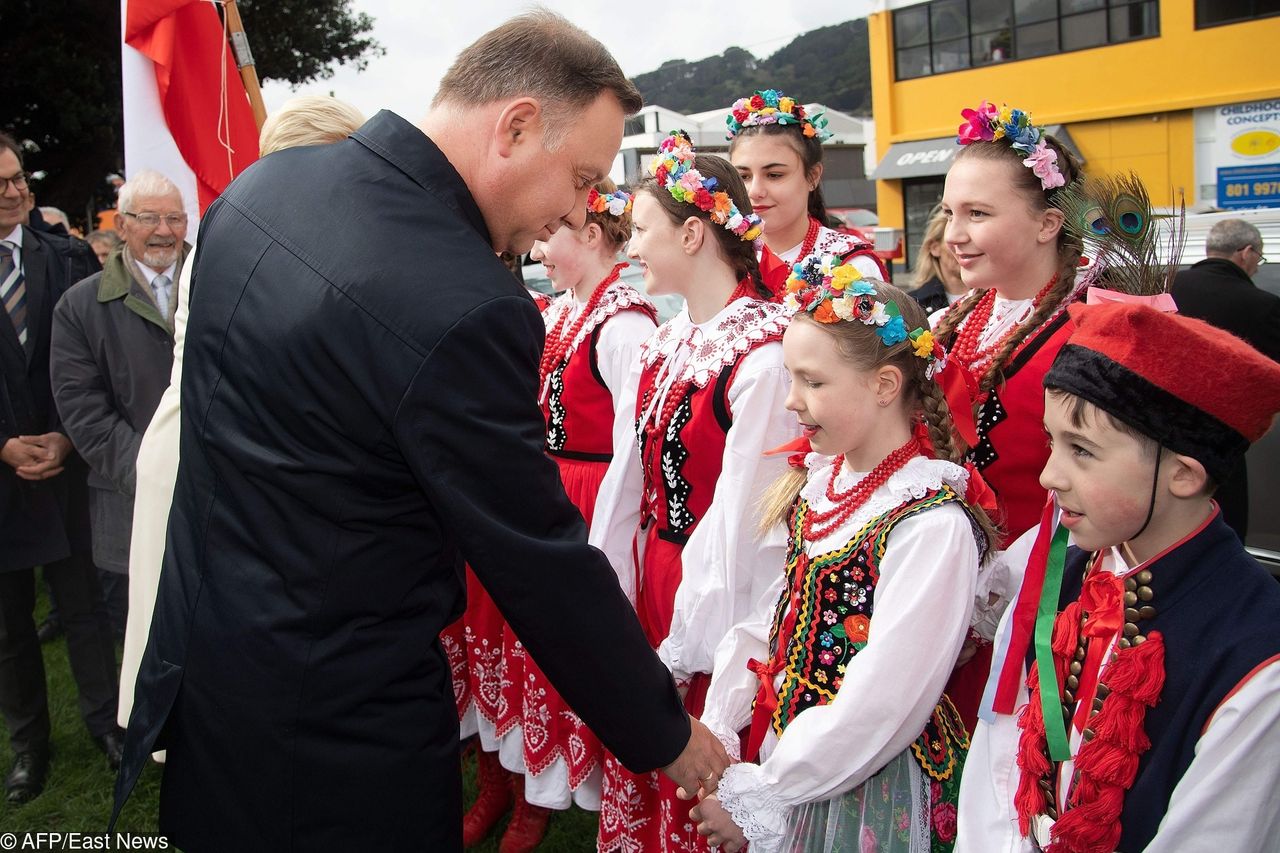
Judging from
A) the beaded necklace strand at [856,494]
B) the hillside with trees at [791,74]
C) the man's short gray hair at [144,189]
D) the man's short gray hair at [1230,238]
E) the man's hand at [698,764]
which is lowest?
the man's hand at [698,764]

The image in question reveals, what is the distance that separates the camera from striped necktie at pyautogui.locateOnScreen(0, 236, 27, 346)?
13.6 ft

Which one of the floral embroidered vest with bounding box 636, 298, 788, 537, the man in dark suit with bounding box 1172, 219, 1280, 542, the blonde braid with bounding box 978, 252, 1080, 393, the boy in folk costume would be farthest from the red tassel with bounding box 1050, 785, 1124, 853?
the man in dark suit with bounding box 1172, 219, 1280, 542

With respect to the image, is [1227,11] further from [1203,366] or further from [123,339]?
[1203,366]

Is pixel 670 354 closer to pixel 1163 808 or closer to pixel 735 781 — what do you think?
pixel 735 781

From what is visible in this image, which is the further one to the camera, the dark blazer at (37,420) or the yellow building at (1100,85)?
the yellow building at (1100,85)

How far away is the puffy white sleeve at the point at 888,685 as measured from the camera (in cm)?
192

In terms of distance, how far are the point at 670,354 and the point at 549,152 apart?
1.09 metres

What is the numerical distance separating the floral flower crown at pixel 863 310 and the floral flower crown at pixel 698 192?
599mm

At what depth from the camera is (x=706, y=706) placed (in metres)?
2.34

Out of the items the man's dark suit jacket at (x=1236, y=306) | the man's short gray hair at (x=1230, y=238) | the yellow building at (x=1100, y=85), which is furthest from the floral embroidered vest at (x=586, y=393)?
the yellow building at (x=1100, y=85)

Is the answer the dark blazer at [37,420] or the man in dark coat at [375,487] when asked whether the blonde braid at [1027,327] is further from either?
the dark blazer at [37,420]

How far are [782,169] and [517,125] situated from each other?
1955 millimetres

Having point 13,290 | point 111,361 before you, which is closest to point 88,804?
point 111,361

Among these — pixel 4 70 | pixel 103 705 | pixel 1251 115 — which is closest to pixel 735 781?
pixel 103 705
